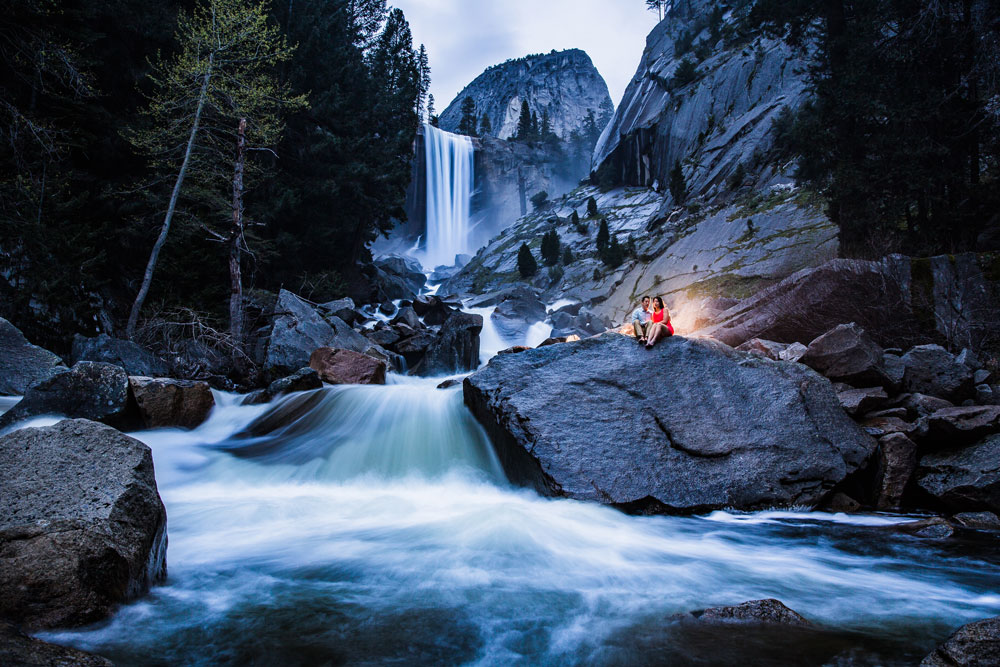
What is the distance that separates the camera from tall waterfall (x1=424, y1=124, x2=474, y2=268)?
71.6 metres

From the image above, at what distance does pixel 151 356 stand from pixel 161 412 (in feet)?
12.7

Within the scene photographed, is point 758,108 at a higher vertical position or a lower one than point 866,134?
higher

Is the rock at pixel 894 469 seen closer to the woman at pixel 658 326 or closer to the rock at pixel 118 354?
the woman at pixel 658 326

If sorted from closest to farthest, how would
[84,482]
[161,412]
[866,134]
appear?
[84,482] → [161,412] → [866,134]

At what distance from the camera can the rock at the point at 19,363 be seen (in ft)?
30.8

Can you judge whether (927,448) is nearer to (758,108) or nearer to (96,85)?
(96,85)

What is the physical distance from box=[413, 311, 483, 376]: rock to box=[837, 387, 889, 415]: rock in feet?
39.3

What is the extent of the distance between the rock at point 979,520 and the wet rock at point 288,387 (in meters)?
11.2

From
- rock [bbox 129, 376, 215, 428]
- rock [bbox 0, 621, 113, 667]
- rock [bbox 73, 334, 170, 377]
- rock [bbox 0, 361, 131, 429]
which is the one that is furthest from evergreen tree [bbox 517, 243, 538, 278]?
rock [bbox 0, 621, 113, 667]

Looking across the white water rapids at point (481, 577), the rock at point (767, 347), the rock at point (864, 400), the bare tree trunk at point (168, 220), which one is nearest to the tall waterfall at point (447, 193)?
the bare tree trunk at point (168, 220)

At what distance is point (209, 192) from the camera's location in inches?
603

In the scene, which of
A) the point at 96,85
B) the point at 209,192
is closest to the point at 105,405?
the point at 209,192

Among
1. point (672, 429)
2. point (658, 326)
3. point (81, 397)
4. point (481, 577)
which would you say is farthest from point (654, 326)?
point (81, 397)

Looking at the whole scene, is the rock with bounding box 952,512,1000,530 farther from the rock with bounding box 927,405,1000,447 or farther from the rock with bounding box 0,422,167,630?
the rock with bounding box 0,422,167,630
